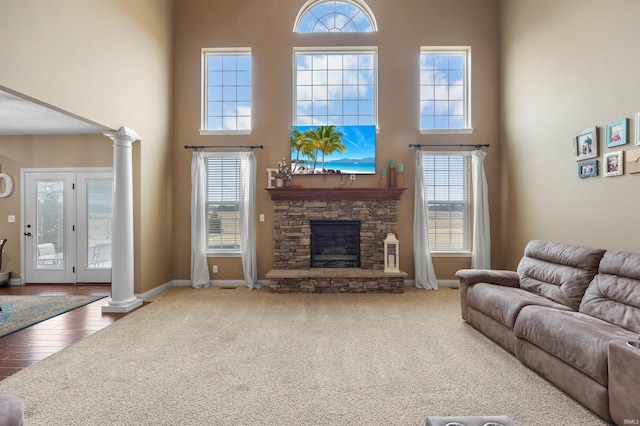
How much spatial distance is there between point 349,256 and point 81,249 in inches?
201

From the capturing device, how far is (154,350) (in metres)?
3.27

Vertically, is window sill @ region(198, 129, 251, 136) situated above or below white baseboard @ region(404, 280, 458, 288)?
above

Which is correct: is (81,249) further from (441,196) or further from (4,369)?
(441,196)

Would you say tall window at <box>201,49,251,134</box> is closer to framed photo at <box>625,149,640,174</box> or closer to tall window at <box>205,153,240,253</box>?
tall window at <box>205,153,240,253</box>

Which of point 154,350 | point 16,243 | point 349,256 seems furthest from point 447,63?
point 16,243

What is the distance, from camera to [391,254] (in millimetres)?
5746

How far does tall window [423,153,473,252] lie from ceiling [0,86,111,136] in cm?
529

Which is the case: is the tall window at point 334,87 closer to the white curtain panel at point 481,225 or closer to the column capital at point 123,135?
the white curtain panel at point 481,225

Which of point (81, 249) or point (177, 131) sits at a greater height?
point (177, 131)

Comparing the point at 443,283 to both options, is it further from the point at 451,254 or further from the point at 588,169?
the point at 588,169

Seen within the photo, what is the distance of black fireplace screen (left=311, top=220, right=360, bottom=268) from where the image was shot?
6082 mm

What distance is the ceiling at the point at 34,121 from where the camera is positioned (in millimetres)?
4184

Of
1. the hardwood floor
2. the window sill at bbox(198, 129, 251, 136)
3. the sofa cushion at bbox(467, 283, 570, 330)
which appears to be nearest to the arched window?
the window sill at bbox(198, 129, 251, 136)

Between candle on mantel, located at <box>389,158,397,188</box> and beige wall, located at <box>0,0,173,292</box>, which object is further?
candle on mantel, located at <box>389,158,397,188</box>
